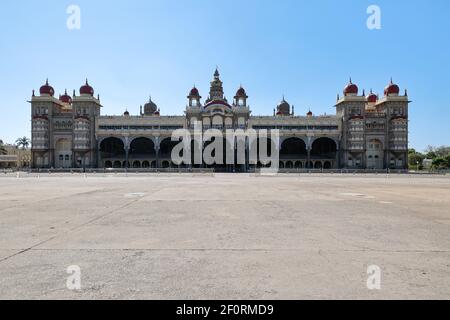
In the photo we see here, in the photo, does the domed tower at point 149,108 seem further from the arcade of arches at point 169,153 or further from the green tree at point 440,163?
the green tree at point 440,163

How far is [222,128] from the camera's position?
262ft

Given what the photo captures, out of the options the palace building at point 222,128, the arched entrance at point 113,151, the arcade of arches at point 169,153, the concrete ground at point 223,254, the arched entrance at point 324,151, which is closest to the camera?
the concrete ground at point 223,254

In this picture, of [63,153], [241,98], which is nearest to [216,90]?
[241,98]

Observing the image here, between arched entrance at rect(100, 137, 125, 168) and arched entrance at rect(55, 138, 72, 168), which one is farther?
arched entrance at rect(100, 137, 125, 168)

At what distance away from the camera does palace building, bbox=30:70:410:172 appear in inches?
3118

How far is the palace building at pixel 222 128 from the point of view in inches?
3118

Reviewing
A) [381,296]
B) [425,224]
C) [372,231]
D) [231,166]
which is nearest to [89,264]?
[381,296]

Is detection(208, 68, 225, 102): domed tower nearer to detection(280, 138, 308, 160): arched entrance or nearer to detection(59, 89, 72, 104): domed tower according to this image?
detection(280, 138, 308, 160): arched entrance

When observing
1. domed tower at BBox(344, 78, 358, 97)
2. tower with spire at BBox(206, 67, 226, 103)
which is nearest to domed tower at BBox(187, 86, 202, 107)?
tower with spire at BBox(206, 67, 226, 103)

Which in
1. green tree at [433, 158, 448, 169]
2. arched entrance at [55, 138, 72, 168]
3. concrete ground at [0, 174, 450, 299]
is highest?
arched entrance at [55, 138, 72, 168]

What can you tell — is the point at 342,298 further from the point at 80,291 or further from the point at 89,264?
the point at 89,264

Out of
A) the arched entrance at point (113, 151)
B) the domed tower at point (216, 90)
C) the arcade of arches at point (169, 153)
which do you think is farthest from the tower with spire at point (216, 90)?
the arched entrance at point (113, 151)

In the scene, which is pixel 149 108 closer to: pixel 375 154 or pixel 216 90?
pixel 216 90

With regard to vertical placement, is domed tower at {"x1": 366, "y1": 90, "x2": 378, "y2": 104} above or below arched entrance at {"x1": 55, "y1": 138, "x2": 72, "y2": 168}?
above
